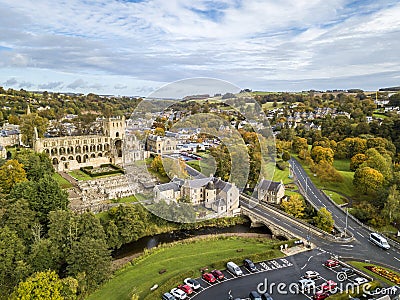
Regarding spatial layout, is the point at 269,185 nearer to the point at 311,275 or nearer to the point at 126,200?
the point at 311,275

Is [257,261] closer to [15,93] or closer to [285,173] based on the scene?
[285,173]

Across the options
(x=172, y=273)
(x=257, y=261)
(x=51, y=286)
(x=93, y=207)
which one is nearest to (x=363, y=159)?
(x=257, y=261)

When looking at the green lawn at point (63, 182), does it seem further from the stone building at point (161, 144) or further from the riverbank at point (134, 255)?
the riverbank at point (134, 255)

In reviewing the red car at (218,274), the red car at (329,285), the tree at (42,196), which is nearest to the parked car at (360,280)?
the red car at (329,285)

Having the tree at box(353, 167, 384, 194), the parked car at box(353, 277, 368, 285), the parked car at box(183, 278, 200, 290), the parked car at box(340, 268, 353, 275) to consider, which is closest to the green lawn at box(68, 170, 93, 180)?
the parked car at box(183, 278, 200, 290)

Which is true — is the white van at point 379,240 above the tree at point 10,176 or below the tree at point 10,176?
below

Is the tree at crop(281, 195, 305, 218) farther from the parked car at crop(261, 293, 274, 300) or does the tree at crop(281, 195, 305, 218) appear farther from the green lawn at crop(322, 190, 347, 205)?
the parked car at crop(261, 293, 274, 300)

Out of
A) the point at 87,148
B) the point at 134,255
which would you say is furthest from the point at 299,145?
the point at 87,148
